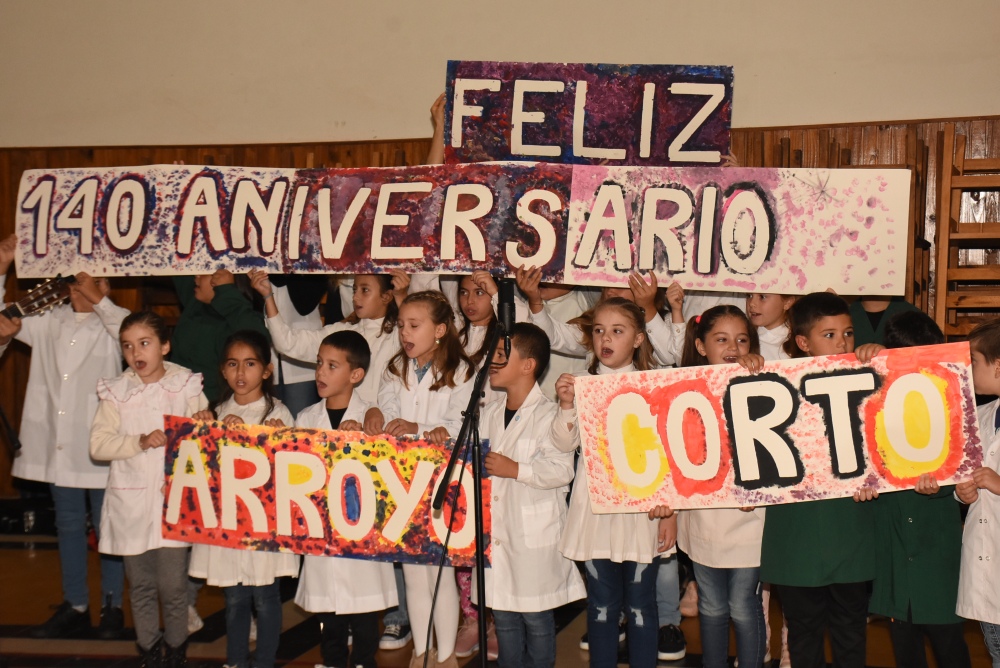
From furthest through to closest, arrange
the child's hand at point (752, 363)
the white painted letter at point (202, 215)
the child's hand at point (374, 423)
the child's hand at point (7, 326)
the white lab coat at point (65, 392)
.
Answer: the white lab coat at point (65, 392), the child's hand at point (7, 326), the white painted letter at point (202, 215), the child's hand at point (374, 423), the child's hand at point (752, 363)

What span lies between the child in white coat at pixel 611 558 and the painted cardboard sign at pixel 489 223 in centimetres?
67

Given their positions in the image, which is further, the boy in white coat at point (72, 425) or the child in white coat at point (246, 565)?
the boy in white coat at point (72, 425)

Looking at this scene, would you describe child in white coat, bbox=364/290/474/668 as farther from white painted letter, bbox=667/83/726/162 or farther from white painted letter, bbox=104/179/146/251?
white painted letter, bbox=104/179/146/251

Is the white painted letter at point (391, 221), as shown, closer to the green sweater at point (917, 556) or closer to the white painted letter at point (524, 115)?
the white painted letter at point (524, 115)

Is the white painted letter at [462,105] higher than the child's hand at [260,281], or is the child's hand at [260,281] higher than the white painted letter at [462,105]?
the white painted letter at [462,105]

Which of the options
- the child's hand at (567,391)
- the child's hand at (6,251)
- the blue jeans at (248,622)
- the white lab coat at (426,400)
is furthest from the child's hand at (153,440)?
the child's hand at (567,391)

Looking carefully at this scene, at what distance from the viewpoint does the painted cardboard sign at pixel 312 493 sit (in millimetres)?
3197

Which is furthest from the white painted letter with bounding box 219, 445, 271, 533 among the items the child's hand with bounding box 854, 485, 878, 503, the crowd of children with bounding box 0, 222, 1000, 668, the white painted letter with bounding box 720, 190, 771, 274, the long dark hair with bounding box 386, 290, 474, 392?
the child's hand with bounding box 854, 485, 878, 503

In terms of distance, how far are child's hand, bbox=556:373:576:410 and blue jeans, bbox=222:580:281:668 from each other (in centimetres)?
123

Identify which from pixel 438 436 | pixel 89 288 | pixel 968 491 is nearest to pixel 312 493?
pixel 438 436

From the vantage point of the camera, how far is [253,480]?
3352mm

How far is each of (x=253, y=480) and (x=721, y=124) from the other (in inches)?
84.8

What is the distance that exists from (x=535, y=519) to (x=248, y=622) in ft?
3.72

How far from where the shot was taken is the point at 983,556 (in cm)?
273
